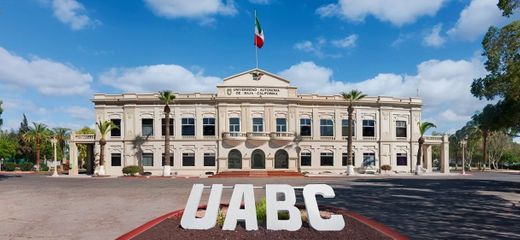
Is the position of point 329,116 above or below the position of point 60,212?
above

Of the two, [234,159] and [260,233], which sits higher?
[260,233]

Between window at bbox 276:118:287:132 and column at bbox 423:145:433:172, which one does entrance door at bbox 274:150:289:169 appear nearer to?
window at bbox 276:118:287:132

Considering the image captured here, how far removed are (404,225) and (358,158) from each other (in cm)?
4342

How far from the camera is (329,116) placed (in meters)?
55.5

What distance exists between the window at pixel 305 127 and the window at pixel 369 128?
7.84m

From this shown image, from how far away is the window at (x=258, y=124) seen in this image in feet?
176

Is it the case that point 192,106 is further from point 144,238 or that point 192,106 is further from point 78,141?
point 144,238

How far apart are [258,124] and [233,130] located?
11.0 feet

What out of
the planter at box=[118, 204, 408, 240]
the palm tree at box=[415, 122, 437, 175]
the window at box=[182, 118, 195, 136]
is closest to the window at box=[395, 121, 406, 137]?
the palm tree at box=[415, 122, 437, 175]

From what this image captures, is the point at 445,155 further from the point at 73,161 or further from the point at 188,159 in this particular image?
the point at 73,161

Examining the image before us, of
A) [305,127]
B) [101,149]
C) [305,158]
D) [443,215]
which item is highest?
[305,127]

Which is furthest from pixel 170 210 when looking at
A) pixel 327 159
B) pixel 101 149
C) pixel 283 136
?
pixel 327 159

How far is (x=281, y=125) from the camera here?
53938 millimetres

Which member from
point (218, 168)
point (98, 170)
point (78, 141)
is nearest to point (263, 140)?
point (218, 168)
